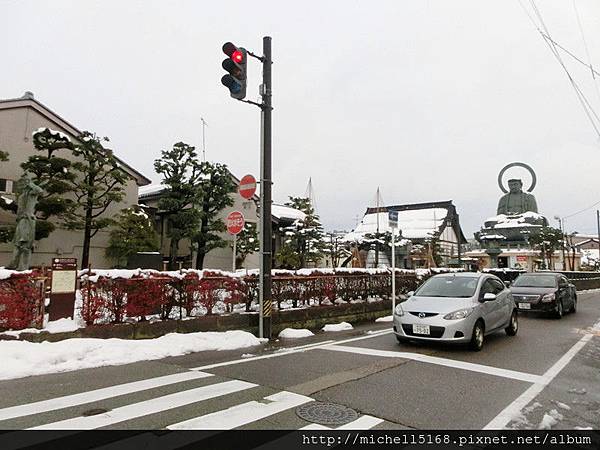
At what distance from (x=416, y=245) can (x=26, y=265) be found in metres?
33.7

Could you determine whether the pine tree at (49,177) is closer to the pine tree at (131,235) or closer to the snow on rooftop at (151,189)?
the pine tree at (131,235)

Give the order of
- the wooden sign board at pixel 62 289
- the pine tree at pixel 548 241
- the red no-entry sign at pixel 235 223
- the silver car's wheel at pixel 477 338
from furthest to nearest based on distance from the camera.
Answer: the pine tree at pixel 548 241
the red no-entry sign at pixel 235 223
the silver car's wheel at pixel 477 338
the wooden sign board at pixel 62 289

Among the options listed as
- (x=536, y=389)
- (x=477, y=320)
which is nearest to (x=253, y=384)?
(x=536, y=389)

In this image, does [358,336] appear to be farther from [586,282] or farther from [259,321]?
[586,282]

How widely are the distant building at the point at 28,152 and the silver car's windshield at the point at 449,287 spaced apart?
17.1 metres

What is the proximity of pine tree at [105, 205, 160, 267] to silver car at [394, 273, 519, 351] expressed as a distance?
594 inches

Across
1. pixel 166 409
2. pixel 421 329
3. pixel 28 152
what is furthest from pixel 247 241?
pixel 166 409

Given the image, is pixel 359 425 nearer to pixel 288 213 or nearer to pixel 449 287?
pixel 449 287

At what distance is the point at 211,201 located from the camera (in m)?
21.2

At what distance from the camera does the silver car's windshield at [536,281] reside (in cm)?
1377

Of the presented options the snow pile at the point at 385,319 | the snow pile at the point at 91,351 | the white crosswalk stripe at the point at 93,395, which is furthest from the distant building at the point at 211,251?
the white crosswalk stripe at the point at 93,395

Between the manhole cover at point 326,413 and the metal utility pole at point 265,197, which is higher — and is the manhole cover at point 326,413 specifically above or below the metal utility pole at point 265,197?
below

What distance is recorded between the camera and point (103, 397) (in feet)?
15.4

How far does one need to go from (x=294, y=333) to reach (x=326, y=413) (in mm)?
5197
